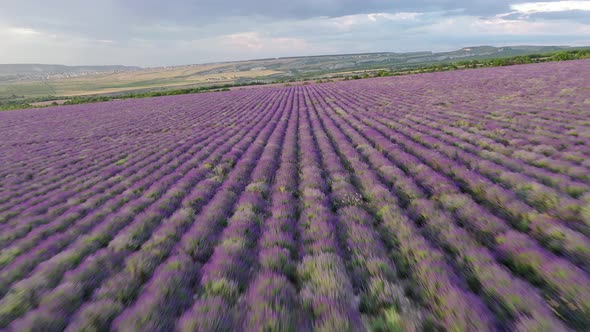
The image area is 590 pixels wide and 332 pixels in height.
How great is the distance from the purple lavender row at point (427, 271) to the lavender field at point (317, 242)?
0.06 feet

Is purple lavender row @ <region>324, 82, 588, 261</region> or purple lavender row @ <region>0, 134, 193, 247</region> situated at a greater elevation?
purple lavender row @ <region>324, 82, 588, 261</region>

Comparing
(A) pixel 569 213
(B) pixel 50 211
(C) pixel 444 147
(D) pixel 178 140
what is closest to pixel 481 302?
(A) pixel 569 213

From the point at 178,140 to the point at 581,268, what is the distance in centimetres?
1515

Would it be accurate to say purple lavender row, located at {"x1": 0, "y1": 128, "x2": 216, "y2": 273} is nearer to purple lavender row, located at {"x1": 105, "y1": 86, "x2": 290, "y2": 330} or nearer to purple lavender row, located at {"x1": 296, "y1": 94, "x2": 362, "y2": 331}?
purple lavender row, located at {"x1": 105, "y1": 86, "x2": 290, "y2": 330}

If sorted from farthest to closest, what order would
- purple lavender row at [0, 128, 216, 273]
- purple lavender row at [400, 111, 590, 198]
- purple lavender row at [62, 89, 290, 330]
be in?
purple lavender row at [400, 111, 590, 198], purple lavender row at [0, 128, 216, 273], purple lavender row at [62, 89, 290, 330]

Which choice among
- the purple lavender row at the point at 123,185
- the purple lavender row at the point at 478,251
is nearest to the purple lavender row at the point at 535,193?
the purple lavender row at the point at 478,251

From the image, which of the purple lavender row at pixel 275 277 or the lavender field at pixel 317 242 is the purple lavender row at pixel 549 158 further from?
the purple lavender row at pixel 275 277

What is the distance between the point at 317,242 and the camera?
174 inches

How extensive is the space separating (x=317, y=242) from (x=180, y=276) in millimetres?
1884

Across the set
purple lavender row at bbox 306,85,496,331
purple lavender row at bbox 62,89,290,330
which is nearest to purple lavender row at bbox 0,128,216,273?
purple lavender row at bbox 62,89,290,330

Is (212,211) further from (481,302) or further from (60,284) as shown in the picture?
(481,302)

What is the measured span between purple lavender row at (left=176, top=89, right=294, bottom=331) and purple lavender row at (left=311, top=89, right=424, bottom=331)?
1356 millimetres

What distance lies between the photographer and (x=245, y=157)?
10453 millimetres

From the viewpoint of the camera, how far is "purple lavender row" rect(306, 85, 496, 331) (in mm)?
2746
